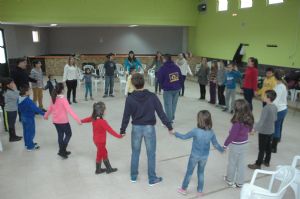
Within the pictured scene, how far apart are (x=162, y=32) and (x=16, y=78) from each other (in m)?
10.8

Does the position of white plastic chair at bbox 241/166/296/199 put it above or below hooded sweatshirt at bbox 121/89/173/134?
below

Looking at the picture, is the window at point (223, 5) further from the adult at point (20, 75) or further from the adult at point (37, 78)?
the adult at point (20, 75)

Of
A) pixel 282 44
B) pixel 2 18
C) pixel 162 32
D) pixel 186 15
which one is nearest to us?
pixel 282 44

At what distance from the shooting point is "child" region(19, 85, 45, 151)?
473 centimetres

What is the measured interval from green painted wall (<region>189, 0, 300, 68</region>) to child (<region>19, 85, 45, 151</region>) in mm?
7990

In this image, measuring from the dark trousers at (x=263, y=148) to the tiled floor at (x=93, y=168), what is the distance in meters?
0.20

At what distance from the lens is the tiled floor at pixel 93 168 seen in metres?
3.61

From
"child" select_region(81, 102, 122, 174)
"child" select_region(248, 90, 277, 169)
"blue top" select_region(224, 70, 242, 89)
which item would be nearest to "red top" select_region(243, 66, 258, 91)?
"blue top" select_region(224, 70, 242, 89)

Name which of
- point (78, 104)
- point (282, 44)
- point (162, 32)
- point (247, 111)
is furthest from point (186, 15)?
point (247, 111)

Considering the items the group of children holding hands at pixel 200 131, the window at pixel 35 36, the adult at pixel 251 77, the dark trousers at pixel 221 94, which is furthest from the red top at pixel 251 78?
the window at pixel 35 36

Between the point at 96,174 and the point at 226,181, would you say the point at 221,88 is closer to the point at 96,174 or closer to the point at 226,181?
the point at 226,181

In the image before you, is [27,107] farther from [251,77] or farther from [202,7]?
[202,7]

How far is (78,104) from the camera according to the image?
8414mm

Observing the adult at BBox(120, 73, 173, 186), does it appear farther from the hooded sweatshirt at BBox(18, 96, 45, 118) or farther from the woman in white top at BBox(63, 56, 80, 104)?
the woman in white top at BBox(63, 56, 80, 104)
